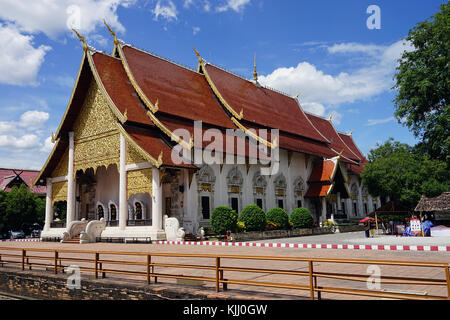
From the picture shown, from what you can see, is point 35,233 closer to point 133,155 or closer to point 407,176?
point 133,155

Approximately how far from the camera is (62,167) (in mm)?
23484

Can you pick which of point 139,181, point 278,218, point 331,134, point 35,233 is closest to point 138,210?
point 139,181

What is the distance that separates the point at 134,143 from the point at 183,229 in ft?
14.8

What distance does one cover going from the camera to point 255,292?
5.66 metres

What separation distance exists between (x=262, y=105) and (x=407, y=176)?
36.1 ft

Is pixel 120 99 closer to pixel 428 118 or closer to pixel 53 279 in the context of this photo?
pixel 53 279

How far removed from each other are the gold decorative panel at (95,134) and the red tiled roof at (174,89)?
240 centimetres

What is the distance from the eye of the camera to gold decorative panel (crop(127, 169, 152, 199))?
18.2 meters

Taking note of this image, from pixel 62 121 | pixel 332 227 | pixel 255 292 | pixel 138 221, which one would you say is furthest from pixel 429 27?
pixel 255 292

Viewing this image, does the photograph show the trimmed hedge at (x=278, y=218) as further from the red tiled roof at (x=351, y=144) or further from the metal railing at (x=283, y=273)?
the red tiled roof at (x=351, y=144)

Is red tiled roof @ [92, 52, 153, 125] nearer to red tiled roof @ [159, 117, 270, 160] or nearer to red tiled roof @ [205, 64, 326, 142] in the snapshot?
red tiled roof @ [159, 117, 270, 160]

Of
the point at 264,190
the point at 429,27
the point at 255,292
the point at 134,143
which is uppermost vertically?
the point at 429,27

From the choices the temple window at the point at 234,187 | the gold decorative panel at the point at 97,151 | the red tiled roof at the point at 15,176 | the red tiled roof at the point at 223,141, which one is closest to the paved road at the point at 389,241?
the temple window at the point at 234,187
